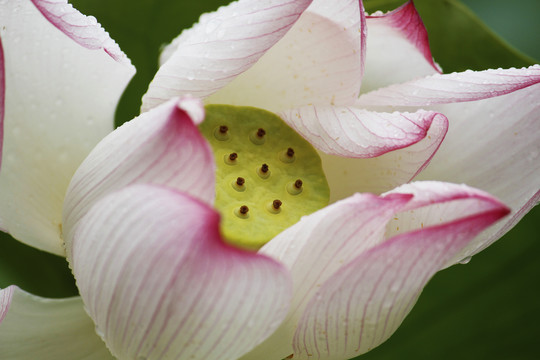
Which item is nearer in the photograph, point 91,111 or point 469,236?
point 469,236

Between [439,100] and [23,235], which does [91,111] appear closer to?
[23,235]

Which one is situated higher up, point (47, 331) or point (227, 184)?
point (227, 184)

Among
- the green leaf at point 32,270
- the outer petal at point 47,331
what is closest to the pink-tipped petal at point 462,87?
the outer petal at point 47,331

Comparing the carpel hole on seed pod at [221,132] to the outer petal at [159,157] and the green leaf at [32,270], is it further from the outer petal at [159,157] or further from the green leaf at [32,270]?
the green leaf at [32,270]

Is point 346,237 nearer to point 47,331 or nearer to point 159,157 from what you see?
point 159,157

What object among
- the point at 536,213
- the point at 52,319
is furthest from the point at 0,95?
the point at 536,213

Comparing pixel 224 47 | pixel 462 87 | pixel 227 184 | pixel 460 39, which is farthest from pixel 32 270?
pixel 460 39

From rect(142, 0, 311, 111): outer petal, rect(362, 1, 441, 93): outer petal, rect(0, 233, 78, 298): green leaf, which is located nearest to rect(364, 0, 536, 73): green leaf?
rect(362, 1, 441, 93): outer petal
